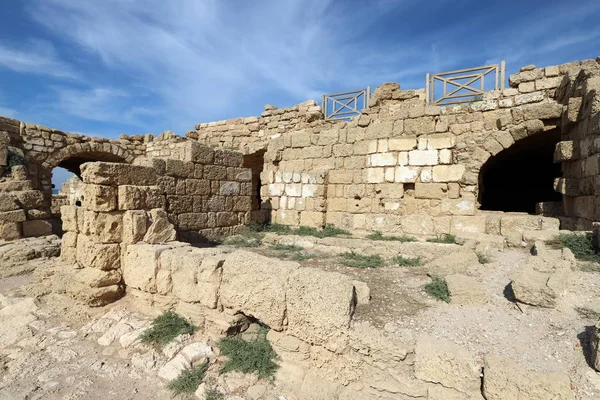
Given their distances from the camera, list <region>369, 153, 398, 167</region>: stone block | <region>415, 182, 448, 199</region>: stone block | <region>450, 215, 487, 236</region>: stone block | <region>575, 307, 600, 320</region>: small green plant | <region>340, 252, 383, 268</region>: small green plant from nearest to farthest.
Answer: <region>575, 307, 600, 320</region>: small green plant < <region>340, 252, 383, 268</region>: small green plant < <region>450, 215, 487, 236</region>: stone block < <region>415, 182, 448, 199</region>: stone block < <region>369, 153, 398, 167</region>: stone block

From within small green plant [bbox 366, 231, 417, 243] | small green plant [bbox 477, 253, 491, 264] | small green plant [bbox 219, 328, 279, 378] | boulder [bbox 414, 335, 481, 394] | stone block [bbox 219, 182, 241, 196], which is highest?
stone block [bbox 219, 182, 241, 196]

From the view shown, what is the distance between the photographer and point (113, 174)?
15.3ft

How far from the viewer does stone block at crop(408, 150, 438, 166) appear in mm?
7500

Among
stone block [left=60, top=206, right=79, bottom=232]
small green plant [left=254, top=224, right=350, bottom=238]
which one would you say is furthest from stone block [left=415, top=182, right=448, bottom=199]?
stone block [left=60, top=206, right=79, bottom=232]

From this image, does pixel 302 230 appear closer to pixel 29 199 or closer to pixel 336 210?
pixel 336 210

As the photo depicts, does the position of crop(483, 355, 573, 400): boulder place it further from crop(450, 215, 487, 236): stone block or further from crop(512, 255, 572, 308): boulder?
crop(450, 215, 487, 236): stone block

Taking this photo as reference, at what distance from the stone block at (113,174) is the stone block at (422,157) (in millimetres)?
5650

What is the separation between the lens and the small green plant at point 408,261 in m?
4.96

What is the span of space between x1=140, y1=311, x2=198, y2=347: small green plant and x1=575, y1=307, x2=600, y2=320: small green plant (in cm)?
388

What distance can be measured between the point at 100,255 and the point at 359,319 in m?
3.65

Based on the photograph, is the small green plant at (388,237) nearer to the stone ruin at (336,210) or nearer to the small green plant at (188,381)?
the stone ruin at (336,210)

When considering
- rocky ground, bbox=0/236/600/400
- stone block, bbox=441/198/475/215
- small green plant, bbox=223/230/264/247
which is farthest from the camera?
stone block, bbox=441/198/475/215

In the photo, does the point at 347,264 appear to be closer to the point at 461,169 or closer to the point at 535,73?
the point at 461,169

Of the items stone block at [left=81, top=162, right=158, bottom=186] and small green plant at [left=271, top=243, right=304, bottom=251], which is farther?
small green plant at [left=271, top=243, right=304, bottom=251]
